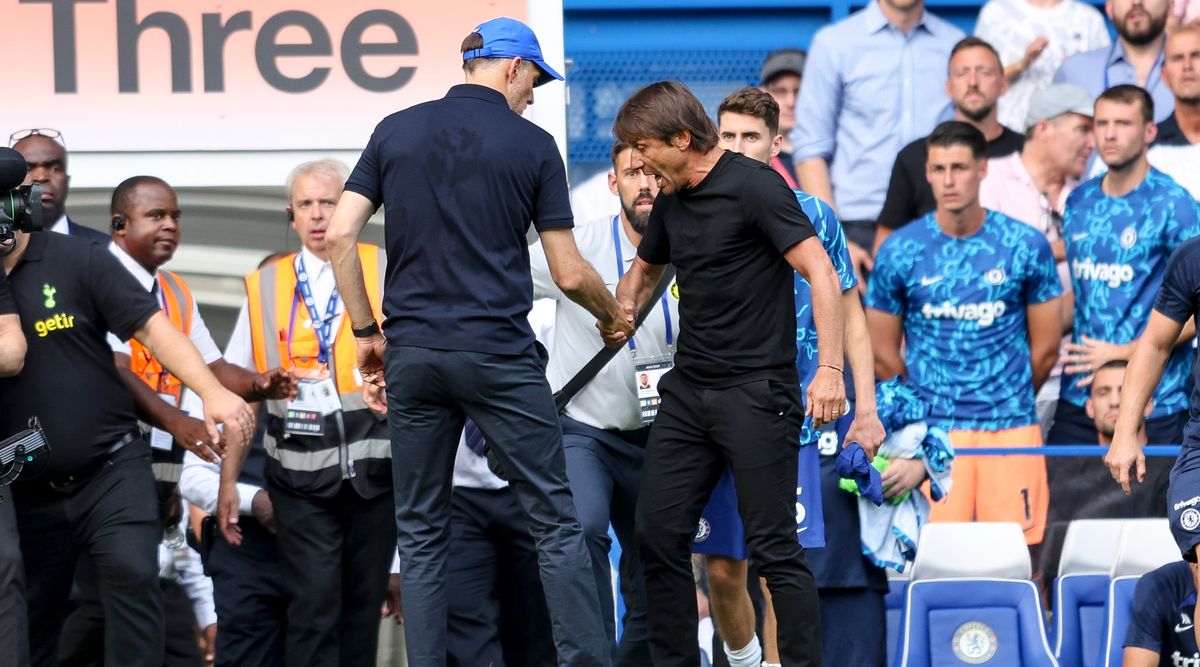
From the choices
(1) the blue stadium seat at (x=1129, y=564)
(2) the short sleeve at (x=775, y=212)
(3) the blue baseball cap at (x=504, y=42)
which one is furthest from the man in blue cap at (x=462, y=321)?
(1) the blue stadium seat at (x=1129, y=564)

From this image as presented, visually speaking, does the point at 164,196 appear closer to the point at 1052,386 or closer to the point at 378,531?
the point at 378,531

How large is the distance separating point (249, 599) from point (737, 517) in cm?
196

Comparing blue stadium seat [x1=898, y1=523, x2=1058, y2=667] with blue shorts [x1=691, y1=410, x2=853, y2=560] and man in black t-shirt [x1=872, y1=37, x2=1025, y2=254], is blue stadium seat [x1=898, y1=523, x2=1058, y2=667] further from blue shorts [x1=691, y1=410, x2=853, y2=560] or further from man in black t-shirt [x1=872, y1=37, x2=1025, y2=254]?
man in black t-shirt [x1=872, y1=37, x2=1025, y2=254]

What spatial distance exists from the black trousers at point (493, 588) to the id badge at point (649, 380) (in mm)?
581

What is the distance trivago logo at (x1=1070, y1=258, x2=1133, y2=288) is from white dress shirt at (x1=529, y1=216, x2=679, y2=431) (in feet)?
8.04

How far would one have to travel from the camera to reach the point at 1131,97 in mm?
7996

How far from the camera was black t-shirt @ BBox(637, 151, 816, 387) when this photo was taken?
543 cm

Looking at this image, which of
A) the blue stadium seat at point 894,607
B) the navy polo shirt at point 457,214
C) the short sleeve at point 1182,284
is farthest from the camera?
the blue stadium seat at point 894,607

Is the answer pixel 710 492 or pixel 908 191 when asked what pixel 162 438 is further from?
pixel 908 191

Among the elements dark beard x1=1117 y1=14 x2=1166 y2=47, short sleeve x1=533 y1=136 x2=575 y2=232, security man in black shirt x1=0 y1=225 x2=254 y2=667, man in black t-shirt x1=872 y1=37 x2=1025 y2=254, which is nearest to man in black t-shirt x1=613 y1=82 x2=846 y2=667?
short sleeve x1=533 y1=136 x2=575 y2=232

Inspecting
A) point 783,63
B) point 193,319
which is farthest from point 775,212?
point 783,63

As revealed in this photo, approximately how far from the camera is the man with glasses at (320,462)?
21.0 feet

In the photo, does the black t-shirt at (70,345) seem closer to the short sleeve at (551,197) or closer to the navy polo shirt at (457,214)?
the navy polo shirt at (457,214)

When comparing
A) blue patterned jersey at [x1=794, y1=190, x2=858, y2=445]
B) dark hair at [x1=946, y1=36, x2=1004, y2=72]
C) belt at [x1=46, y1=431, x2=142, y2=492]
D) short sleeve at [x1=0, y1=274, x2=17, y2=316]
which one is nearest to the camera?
short sleeve at [x1=0, y1=274, x2=17, y2=316]
